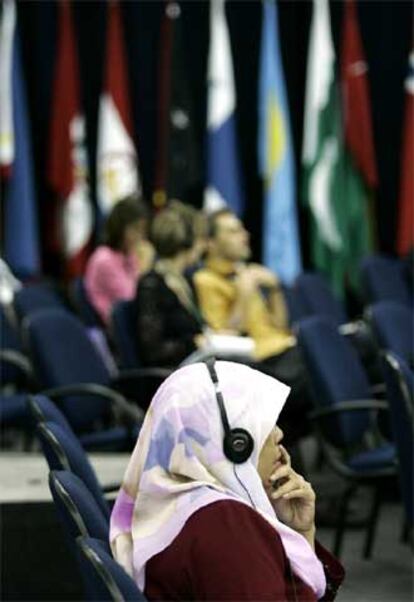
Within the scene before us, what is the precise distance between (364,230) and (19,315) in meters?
3.83

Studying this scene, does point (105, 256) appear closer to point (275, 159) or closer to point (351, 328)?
point (351, 328)

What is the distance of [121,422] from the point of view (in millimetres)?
6133

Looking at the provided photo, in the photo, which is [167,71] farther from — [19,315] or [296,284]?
[19,315]

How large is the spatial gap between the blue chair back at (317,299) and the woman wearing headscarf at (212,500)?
18.1ft

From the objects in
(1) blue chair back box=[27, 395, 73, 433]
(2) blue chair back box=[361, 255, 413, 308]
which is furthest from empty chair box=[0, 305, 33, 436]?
(1) blue chair back box=[27, 395, 73, 433]

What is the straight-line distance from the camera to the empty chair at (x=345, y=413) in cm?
509

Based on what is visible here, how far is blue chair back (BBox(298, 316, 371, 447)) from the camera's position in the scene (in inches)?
206

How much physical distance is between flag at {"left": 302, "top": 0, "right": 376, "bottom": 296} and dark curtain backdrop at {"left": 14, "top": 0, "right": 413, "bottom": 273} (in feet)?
0.87

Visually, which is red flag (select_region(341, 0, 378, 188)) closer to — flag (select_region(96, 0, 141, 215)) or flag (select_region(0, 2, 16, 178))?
flag (select_region(96, 0, 141, 215))

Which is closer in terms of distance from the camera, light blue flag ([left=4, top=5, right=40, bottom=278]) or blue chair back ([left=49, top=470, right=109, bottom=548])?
blue chair back ([left=49, top=470, right=109, bottom=548])

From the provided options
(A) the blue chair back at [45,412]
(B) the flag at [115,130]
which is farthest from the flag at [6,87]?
(A) the blue chair back at [45,412]

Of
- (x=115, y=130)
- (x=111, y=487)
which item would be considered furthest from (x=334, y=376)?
(x=115, y=130)

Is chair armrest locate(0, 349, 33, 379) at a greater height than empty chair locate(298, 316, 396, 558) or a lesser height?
lesser

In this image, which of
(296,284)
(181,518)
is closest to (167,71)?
(296,284)
